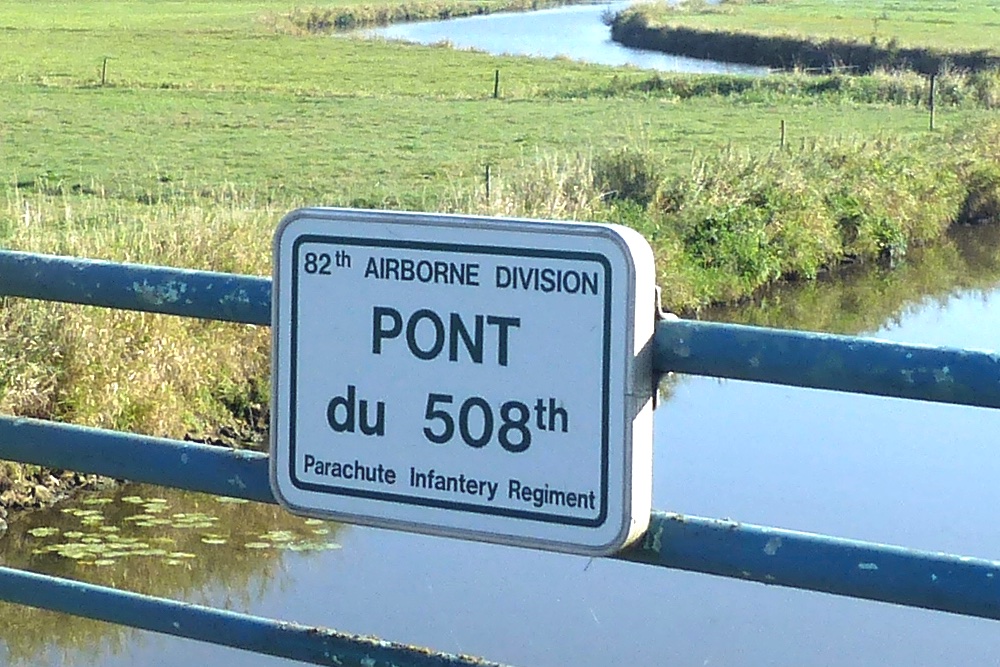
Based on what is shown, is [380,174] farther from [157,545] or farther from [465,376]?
[465,376]

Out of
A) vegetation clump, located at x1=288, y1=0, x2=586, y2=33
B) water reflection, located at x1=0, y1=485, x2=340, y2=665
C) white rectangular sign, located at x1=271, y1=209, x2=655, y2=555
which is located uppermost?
white rectangular sign, located at x1=271, y1=209, x2=655, y2=555

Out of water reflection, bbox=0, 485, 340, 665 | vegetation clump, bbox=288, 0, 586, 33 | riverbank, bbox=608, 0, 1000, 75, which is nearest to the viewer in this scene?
water reflection, bbox=0, 485, 340, 665

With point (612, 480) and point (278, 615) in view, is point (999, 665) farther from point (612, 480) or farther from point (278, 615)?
point (612, 480)

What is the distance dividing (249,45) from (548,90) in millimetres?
17310

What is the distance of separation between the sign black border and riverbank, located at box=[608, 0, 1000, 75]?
36.9m

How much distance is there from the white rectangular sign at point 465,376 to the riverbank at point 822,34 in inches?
1452

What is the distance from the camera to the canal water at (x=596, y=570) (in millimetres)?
5992

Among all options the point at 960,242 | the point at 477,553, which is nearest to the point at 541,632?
the point at 477,553

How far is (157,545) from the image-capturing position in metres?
7.10

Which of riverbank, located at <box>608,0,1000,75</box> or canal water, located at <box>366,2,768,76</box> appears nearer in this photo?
riverbank, located at <box>608,0,1000,75</box>

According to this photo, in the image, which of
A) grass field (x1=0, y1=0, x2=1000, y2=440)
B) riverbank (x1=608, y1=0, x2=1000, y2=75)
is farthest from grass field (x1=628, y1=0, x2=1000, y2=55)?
grass field (x1=0, y1=0, x2=1000, y2=440)

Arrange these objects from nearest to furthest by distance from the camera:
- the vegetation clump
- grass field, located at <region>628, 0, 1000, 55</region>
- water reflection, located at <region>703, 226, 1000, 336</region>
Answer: water reflection, located at <region>703, 226, 1000, 336</region> → grass field, located at <region>628, 0, 1000, 55</region> → the vegetation clump

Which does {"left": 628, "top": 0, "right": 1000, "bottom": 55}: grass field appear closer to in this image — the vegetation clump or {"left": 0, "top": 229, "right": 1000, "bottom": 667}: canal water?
the vegetation clump

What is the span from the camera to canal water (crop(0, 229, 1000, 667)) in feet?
19.7
